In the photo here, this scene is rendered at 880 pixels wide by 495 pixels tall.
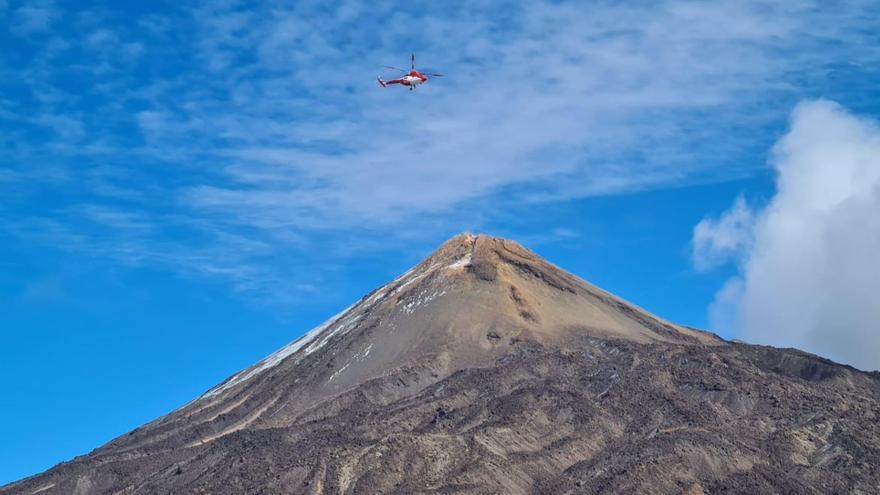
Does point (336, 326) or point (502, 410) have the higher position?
point (336, 326)

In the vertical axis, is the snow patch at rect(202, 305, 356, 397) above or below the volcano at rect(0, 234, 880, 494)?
above

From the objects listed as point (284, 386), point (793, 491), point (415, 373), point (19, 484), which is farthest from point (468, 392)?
point (19, 484)

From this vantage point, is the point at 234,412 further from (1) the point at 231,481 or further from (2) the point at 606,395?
(2) the point at 606,395

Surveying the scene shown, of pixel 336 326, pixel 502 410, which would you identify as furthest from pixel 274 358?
pixel 502 410

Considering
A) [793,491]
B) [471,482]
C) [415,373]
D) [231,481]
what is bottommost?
[793,491]

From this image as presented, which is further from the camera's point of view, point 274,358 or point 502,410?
point 274,358

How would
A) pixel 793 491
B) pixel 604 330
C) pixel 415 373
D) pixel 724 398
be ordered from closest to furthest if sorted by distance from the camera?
pixel 793 491 → pixel 724 398 → pixel 415 373 → pixel 604 330

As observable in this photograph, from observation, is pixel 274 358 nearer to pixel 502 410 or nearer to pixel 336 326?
pixel 336 326

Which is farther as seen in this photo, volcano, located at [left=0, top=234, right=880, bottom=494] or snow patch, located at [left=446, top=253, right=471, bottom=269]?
snow patch, located at [left=446, top=253, right=471, bottom=269]
